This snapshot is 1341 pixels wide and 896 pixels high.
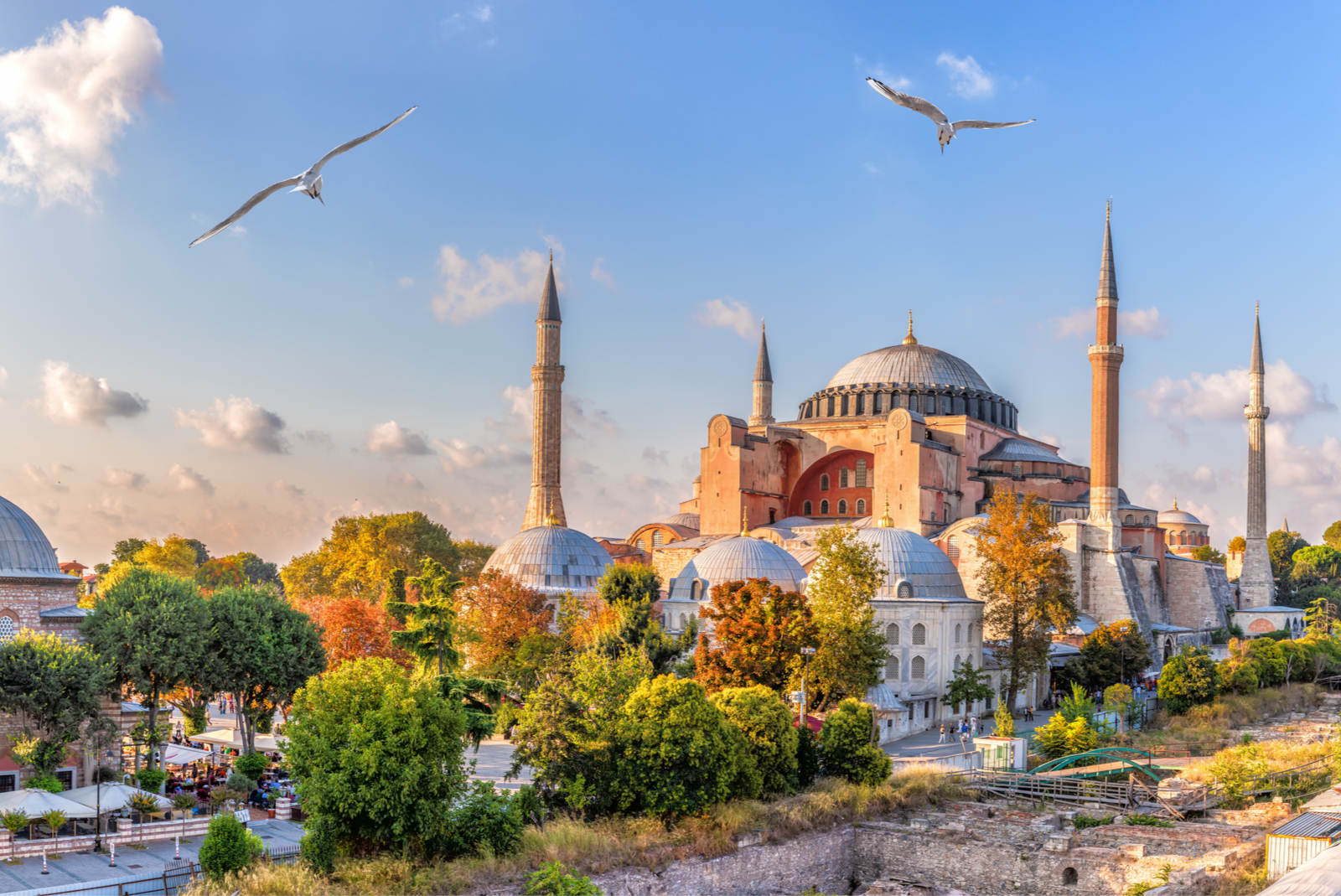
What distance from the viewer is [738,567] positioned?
32531mm

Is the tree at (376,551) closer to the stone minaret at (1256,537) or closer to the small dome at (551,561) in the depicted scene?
the small dome at (551,561)

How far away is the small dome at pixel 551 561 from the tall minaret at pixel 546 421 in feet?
19.9

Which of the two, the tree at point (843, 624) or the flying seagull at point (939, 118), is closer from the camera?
the flying seagull at point (939, 118)

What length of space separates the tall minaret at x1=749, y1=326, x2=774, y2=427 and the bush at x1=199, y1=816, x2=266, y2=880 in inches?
1491

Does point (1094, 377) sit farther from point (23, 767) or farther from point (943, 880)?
point (23, 767)

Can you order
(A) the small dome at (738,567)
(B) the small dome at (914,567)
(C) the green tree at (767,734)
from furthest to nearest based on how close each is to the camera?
(A) the small dome at (738,567) → (B) the small dome at (914,567) → (C) the green tree at (767,734)

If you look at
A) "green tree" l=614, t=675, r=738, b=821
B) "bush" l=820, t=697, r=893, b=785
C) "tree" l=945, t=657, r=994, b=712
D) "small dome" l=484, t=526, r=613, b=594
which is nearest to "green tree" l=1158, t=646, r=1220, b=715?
"tree" l=945, t=657, r=994, b=712

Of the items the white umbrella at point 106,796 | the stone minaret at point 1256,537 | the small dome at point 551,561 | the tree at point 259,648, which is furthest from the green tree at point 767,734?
the stone minaret at point 1256,537

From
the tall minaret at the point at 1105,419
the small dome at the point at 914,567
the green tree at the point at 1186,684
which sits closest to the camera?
the small dome at the point at 914,567

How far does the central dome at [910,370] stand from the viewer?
47594mm

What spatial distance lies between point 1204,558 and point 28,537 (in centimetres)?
5072

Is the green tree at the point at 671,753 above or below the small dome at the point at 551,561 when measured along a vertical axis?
below

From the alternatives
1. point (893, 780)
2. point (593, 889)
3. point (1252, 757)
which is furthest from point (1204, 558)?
point (593, 889)

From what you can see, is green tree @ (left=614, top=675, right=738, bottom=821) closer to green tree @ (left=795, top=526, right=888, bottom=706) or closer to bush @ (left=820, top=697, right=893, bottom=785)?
bush @ (left=820, top=697, right=893, bottom=785)
